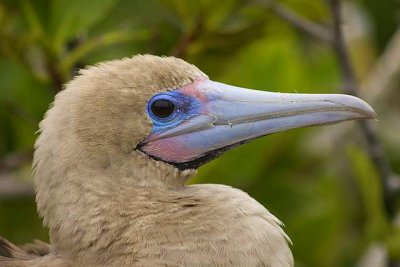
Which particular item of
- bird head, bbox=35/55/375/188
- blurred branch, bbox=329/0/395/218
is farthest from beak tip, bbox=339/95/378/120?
blurred branch, bbox=329/0/395/218

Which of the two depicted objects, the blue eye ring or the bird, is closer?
the bird

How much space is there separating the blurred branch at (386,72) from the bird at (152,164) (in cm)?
187

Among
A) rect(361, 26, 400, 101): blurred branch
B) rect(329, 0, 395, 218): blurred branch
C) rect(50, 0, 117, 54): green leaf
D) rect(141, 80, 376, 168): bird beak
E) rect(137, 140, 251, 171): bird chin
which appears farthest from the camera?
rect(361, 26, 400, 101): blurred branch

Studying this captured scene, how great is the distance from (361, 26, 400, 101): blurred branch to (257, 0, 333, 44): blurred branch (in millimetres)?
816

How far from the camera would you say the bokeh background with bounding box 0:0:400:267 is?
12.4ft

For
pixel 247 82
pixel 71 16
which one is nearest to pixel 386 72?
pixel 247 82

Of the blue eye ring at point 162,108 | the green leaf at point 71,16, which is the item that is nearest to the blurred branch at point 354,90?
the green leaf at point 71,16

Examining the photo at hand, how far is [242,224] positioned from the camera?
312 cm

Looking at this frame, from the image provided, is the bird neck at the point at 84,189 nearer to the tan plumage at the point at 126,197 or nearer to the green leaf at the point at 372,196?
the tan plumage at the point at 126,197

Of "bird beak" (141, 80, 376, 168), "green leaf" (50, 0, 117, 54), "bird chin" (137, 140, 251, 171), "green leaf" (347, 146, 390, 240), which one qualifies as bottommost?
"green leaf" (347, 146, 390, 240)

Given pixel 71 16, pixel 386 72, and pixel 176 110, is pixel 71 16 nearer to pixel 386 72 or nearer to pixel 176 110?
pixel 176 110

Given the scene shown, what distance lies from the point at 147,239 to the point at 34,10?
107 centimetres

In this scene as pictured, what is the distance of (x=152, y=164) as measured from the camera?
127 inches

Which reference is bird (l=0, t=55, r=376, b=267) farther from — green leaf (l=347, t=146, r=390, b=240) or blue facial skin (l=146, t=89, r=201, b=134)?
green leaf (l=347, t=146, r=390, b=240)
